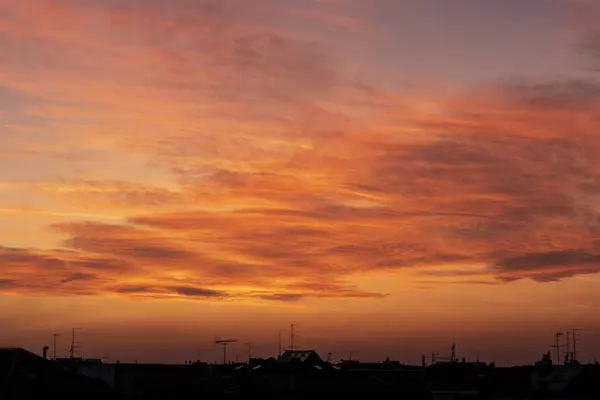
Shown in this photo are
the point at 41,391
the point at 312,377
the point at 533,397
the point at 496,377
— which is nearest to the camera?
the point at 41,391

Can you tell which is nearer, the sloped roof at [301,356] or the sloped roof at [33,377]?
the sloped roof at [33,377]

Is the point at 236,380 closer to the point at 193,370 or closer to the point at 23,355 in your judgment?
the point at 193,370

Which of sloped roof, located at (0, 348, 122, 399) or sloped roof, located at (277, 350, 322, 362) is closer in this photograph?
sloped roof, located at (0, 348, 122, 399)

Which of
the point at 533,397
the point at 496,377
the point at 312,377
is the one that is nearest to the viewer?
the point at 533,397

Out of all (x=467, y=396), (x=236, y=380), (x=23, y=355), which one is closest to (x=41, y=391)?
(x=23, y=355)

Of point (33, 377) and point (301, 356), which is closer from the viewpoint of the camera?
point (33, 377)

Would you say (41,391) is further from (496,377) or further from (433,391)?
(496,377)

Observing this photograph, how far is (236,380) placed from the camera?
97.0 meters

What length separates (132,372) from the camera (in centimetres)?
9556

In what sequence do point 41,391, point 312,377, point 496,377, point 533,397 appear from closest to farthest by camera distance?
A: point 41,391, point 533,397, point 312,377, point 496,377

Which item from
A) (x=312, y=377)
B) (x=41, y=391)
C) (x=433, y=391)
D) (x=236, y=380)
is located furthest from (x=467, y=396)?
(x=41, y=391)

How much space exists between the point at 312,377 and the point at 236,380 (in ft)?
25.5

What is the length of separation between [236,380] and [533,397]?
2921cm

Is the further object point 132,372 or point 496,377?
point 496,377
